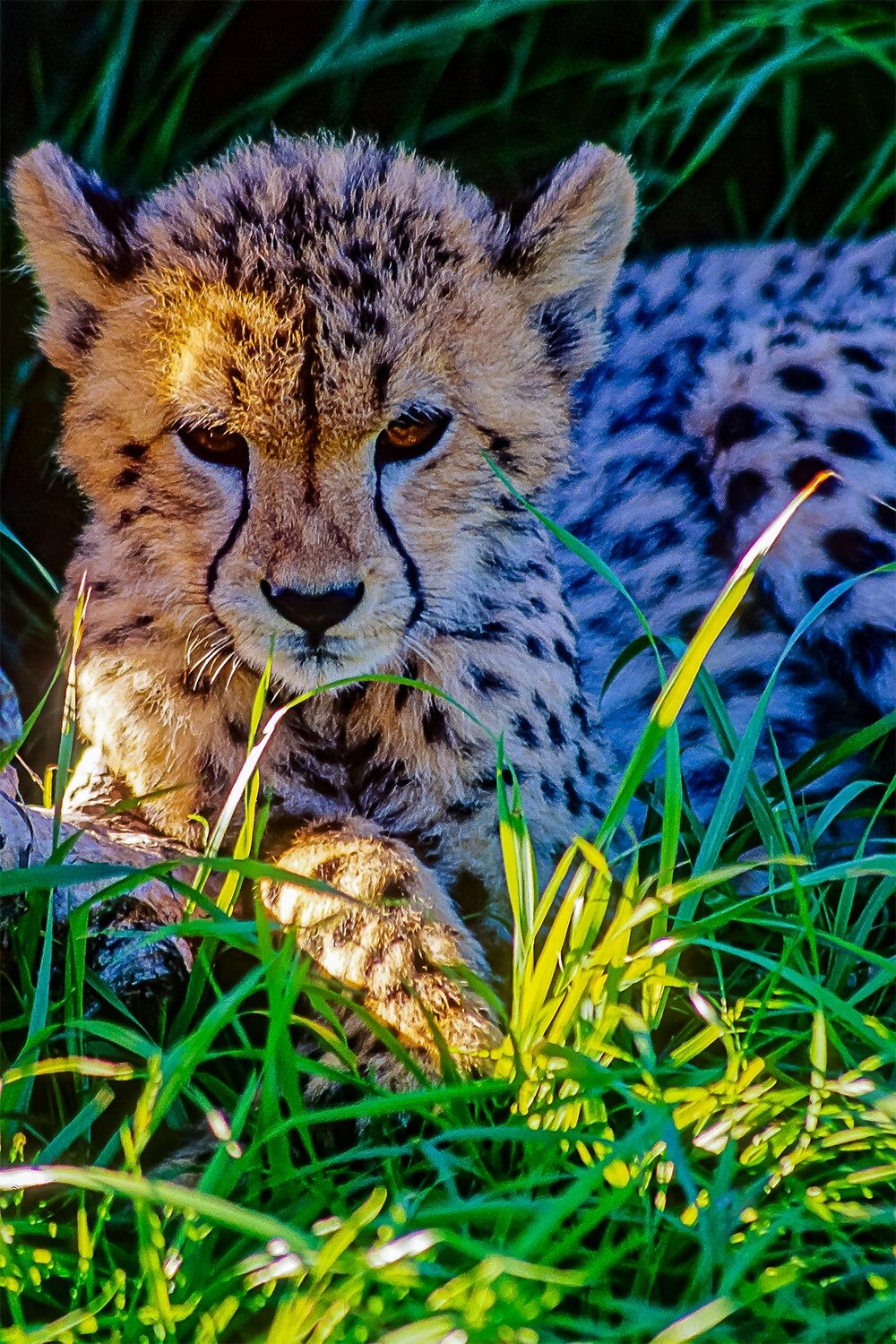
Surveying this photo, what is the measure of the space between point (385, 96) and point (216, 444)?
0.45 m

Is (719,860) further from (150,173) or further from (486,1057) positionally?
Answer: (150,173)

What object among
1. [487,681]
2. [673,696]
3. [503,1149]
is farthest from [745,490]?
[503,1149]

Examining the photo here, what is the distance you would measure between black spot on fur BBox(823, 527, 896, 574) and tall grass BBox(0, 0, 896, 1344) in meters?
0.22

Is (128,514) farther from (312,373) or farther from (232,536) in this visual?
(312,373)

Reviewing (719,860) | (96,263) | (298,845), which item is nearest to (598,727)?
(719,860)

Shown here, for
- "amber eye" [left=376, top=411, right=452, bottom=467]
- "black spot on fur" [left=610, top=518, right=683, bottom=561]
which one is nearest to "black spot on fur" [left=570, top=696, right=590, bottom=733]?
"black spot on fur" [left=610, top=518, right=683, bottom=561]

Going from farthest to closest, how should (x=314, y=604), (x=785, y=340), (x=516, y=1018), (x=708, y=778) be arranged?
(x=785, y=340)
(x=708, y=778)
(x=314, y=604)
(x=516, y=1018)

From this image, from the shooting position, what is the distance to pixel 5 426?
1.70m

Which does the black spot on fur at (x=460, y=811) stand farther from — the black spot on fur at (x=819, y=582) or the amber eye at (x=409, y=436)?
the black spot on fur at (x=819, y=582)

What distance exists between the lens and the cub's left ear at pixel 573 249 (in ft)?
5.13

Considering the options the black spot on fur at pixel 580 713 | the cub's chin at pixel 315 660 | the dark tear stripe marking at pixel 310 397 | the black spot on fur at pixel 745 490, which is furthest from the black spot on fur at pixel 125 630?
the black spot on fur at pixel 745 490

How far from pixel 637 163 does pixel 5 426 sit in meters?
0.80

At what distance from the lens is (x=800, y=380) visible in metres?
1.83

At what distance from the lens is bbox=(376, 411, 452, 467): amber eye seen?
4.94ft
